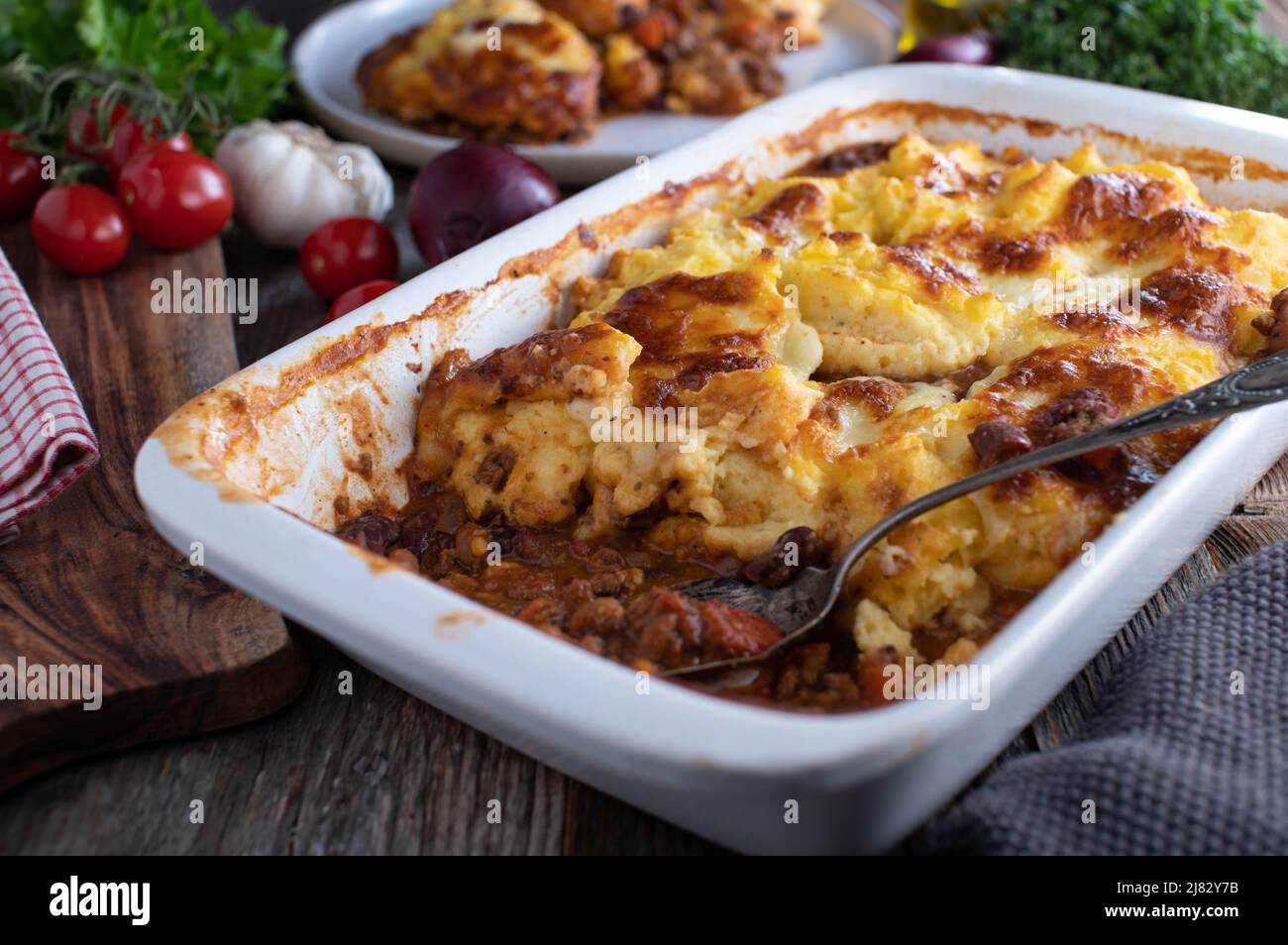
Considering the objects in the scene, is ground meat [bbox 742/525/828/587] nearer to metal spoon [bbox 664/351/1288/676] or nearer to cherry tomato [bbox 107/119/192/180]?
metal spoon [bbox 664/351/1288/676]

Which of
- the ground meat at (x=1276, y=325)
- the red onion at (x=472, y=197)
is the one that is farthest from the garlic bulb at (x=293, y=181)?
the ground meat at (x=1276, y=325)

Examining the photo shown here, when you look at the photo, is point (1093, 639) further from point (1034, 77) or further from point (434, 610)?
point (1034, 77)

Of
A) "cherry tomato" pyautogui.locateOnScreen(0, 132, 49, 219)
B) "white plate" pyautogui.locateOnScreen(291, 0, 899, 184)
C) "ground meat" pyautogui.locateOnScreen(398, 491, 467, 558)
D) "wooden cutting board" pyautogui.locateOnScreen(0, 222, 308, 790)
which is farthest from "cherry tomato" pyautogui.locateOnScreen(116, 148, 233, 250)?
"ground meat" pyautogui.locateOnScreen(398, 491, 467, 558)

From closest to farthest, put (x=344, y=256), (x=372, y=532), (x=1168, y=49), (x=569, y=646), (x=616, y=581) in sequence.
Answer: (x=569, y=646) → (x=616, y=581) → (x=372, y=532) → (x=344, y=256) → (x=1168, y=49)

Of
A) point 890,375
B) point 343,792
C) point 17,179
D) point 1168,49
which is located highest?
point 1168,49

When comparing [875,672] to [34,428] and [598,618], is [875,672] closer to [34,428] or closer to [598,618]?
[598,618]

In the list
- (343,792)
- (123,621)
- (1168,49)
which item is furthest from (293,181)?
(1168,49)

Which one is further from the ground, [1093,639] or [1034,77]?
[1034,77]

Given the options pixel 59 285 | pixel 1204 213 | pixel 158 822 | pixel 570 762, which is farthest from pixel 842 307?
pixel 59 285
